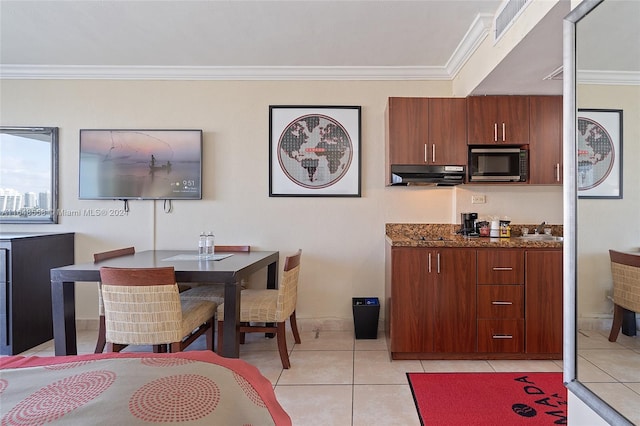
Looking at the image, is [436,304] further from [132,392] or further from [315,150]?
[132,392]

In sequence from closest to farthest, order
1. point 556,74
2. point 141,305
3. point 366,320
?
1. point 141,305
2. point 556,74
3. point 366,320

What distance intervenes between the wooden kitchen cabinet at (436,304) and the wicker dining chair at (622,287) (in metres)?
1.12

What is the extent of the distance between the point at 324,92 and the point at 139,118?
1.91m

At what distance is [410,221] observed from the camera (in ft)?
10.9

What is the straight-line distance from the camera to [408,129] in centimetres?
292

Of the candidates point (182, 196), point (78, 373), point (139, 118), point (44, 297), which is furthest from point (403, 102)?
point (44, 297)

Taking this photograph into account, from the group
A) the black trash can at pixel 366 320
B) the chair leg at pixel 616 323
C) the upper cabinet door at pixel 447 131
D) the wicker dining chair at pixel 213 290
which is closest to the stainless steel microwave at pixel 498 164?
the upper cabinet door at pixel 447 131

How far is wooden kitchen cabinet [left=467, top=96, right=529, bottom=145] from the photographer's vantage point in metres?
2.90

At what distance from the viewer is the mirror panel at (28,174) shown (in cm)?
332

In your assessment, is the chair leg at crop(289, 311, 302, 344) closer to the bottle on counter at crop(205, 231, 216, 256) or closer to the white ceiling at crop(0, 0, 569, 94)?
the bottle on counter at crop(205, 231, 216, 256)

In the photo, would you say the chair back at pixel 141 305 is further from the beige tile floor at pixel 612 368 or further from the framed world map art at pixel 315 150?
the beige tile floor at pixel 612 368

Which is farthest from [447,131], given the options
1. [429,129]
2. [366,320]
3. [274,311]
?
[274,311]

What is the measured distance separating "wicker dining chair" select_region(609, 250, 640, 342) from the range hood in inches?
60.2

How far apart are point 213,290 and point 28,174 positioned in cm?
230
